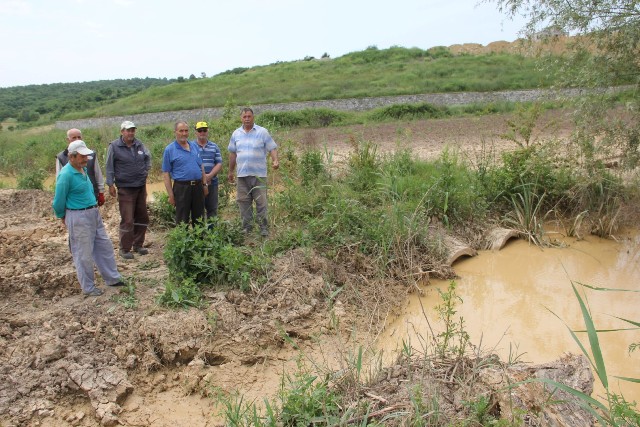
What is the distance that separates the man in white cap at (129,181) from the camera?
5.99 m

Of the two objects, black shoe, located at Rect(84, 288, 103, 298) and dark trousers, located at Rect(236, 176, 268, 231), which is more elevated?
dark trousers, located at Rect(236, 176, 268, 231)

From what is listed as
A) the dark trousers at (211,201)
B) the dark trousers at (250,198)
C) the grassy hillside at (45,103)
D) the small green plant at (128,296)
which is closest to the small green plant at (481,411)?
the small green plant at (128,296)

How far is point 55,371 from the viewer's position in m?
4.02

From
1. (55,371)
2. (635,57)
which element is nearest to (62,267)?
(55,371)

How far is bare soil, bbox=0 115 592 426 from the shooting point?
3.78 meters

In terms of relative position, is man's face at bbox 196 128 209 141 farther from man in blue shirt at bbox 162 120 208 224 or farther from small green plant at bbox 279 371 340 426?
small green plant at bbox 279 371 340 426

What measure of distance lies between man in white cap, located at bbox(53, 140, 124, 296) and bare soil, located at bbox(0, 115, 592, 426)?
0.30m

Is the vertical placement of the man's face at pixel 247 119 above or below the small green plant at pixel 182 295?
above

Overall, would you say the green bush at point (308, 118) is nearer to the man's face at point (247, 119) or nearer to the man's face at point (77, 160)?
→ the man's face at point (247, 119)

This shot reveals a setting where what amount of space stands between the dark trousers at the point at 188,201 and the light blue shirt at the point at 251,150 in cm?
55

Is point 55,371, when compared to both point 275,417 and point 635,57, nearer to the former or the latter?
point 275,417

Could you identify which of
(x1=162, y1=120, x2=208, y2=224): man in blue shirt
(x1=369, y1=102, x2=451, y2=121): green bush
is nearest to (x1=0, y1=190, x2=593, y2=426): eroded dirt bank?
(x1=162, y1=120, x2=208, y2=224): man in blue shirt

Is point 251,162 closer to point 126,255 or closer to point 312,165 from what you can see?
point 126,255

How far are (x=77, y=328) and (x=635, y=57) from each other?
23.8 ft
